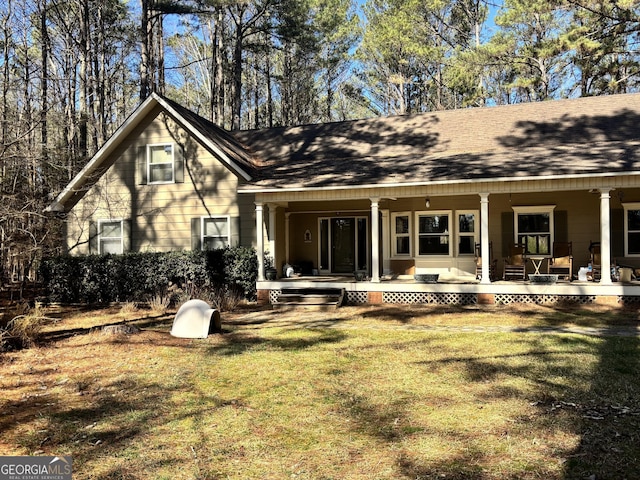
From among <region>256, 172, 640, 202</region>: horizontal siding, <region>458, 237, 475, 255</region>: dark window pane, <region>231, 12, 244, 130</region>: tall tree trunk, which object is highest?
<region>231, 12, 244, 130</region>: tall tree trunk

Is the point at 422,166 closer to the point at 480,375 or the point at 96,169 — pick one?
the point at 480,375

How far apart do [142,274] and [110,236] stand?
2682 millimetres

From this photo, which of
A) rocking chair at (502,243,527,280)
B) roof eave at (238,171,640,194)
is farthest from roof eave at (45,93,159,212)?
rocking chair at (502,243,527,280)

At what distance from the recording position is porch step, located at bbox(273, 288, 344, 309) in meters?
11.9

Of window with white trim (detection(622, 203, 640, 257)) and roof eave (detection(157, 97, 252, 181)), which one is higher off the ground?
roof eave (detection(157, 97, 252, 181))

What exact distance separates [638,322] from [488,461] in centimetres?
730

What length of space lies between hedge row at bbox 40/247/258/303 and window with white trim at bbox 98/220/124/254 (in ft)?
4.19

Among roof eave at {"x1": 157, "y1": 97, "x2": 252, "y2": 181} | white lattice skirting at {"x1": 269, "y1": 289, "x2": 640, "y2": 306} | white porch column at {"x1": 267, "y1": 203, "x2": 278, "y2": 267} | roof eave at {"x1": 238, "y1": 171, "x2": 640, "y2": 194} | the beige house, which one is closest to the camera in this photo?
roof eave at {"x1": 238, "y1": 171, "x2": 640, "y2": 194}

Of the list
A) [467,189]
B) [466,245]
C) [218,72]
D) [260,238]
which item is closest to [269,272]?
[260,238]

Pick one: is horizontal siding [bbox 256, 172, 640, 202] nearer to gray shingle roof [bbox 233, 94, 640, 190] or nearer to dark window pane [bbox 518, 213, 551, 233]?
gray shingle roof [bbox 233, 94, 640, 190]

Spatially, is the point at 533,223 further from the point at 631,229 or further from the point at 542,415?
the point at 542,415

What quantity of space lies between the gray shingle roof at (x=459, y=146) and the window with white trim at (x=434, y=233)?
1.81 meters

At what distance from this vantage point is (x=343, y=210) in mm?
14930

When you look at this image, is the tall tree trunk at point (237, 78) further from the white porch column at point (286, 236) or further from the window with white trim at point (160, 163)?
the white porch column at point (286, 236)
